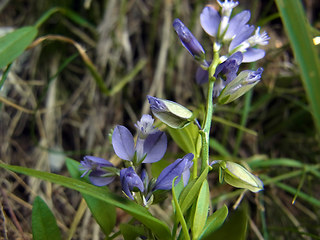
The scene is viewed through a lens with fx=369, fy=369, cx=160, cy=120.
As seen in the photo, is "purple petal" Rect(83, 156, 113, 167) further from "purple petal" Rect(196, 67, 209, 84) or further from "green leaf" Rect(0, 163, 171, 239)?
"purple petal" Rect(196, 67, 209, 84)

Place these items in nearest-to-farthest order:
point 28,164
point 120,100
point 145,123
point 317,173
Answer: point 145,123 → point 317,173 → point 28,164 → point 120,100

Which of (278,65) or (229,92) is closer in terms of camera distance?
(229,92)

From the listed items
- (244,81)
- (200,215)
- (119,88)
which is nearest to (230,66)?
(244,81)

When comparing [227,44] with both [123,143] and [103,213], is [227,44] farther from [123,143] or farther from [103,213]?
[103,213]

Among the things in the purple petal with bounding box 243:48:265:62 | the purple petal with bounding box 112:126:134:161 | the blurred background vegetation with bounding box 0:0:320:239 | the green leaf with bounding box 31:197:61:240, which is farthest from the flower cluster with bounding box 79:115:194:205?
the blurred background vegetation with bounding box 0:0:320:239

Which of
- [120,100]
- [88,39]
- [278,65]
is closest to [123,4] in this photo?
[88,39]

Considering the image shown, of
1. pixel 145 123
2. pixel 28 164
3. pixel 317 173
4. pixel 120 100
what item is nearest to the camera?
pixel 145 123

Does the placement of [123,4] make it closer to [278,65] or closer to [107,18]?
[107,18]
